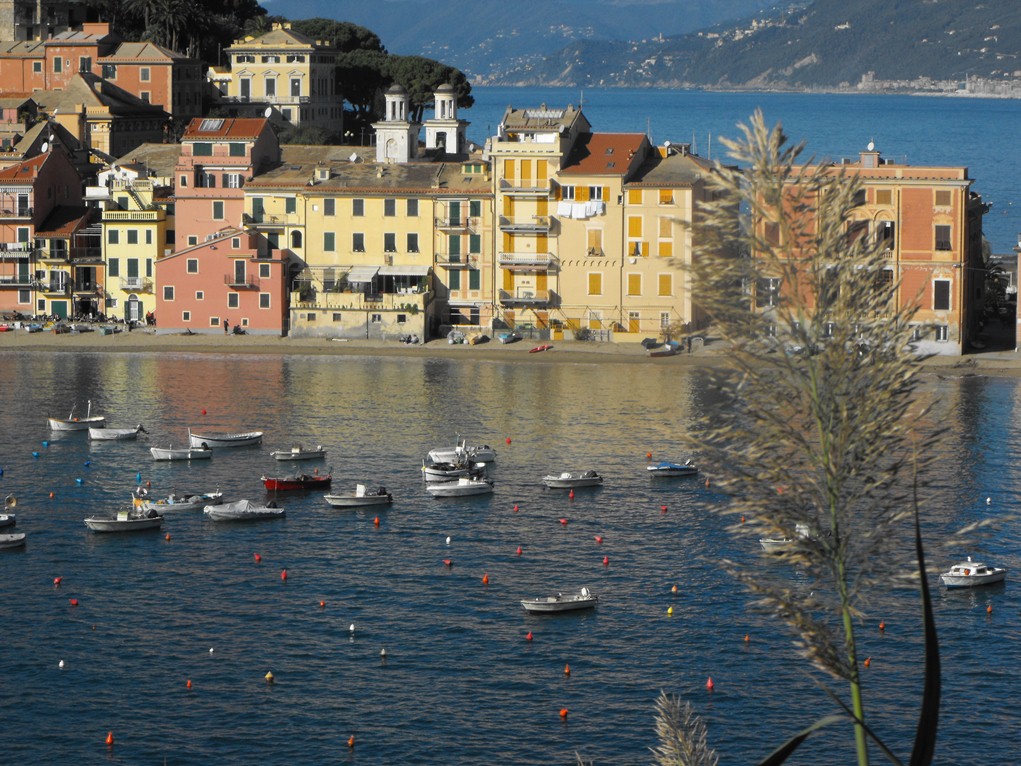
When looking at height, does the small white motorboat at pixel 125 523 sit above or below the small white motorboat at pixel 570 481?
below

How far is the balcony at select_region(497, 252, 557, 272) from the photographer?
10125 centimetres

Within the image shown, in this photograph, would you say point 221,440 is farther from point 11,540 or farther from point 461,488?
point 11,540

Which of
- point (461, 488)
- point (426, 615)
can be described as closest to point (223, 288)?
point (461, 488)

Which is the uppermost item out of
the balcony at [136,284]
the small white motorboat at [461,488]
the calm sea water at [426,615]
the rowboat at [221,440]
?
the balcony at [136,284]

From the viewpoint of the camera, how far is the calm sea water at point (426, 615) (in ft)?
137

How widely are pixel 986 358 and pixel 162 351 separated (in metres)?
46.0

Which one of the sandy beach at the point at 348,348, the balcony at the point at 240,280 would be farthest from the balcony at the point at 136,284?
the balcony at the point at 240,280

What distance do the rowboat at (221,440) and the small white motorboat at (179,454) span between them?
65cm

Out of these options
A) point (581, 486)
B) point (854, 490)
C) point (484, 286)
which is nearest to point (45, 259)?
point (484, 286)

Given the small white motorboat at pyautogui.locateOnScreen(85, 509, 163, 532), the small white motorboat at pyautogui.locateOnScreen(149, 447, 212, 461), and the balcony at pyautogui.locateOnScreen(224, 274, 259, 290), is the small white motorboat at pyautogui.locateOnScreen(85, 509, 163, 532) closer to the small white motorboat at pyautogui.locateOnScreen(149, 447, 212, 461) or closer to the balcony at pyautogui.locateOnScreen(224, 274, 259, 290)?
the small white motorboat at pyautogui.locateOnScreen(149, 447, 212, 461)

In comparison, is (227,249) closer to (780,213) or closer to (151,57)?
(151,57)

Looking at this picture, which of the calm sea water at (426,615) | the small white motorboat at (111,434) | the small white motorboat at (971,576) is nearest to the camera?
the calm sea water at (426,615)

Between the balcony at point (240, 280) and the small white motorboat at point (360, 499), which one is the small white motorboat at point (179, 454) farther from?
the balcony at point (240, 280)

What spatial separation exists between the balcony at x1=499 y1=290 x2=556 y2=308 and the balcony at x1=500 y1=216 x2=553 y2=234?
3530mm
